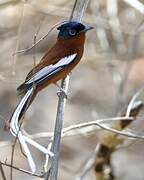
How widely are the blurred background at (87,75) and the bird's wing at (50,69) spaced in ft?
6.17

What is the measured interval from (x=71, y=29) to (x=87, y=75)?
10.9 feet

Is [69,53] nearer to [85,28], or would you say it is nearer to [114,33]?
[85,28]

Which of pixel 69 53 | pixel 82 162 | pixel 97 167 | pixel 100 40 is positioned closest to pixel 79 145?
pixel 82 162

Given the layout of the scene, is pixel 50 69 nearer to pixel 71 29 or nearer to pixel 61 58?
pixel 61 58

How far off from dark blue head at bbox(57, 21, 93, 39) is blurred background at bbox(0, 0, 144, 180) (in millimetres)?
1840

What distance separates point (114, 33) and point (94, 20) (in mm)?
349

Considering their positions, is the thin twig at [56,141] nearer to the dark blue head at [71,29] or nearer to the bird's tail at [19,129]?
the bird's tail at [19,129]

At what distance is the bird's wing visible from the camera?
3.15m

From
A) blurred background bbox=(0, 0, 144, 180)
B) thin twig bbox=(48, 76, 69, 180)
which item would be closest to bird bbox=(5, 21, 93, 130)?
thin twig bbox=(48, 76, 69, 180)

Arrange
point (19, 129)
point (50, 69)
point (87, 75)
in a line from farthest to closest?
point (87, 75) → point (50, 69) → point (19, 129)

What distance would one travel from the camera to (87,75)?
659cm

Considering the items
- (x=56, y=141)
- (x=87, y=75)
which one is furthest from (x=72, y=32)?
(x=87, y=75)

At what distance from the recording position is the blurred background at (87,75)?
18.0 feet

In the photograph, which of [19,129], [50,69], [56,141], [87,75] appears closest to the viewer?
[19,129]
